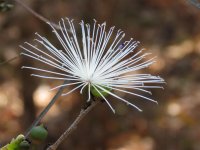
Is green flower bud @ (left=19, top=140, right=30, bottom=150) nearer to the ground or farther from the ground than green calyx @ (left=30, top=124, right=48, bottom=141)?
nearer to the ground

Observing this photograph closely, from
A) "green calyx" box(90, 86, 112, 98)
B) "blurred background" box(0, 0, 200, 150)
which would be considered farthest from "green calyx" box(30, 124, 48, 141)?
"blurred background" box(0, 0, 200, 150)

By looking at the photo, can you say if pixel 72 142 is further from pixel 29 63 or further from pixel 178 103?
pixel 178 103

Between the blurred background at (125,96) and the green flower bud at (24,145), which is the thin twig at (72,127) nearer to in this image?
the green flower bud at (24,145)

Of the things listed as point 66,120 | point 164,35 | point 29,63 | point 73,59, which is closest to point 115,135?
point 66,120

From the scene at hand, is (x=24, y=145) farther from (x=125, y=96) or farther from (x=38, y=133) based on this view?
(x=125, y=96)

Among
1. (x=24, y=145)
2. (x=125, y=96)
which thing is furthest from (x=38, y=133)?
(x=125, y=96)

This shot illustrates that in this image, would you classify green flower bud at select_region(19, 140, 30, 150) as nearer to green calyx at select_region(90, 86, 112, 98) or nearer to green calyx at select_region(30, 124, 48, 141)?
green calyx at select_region(30, 124, 48, 141)
